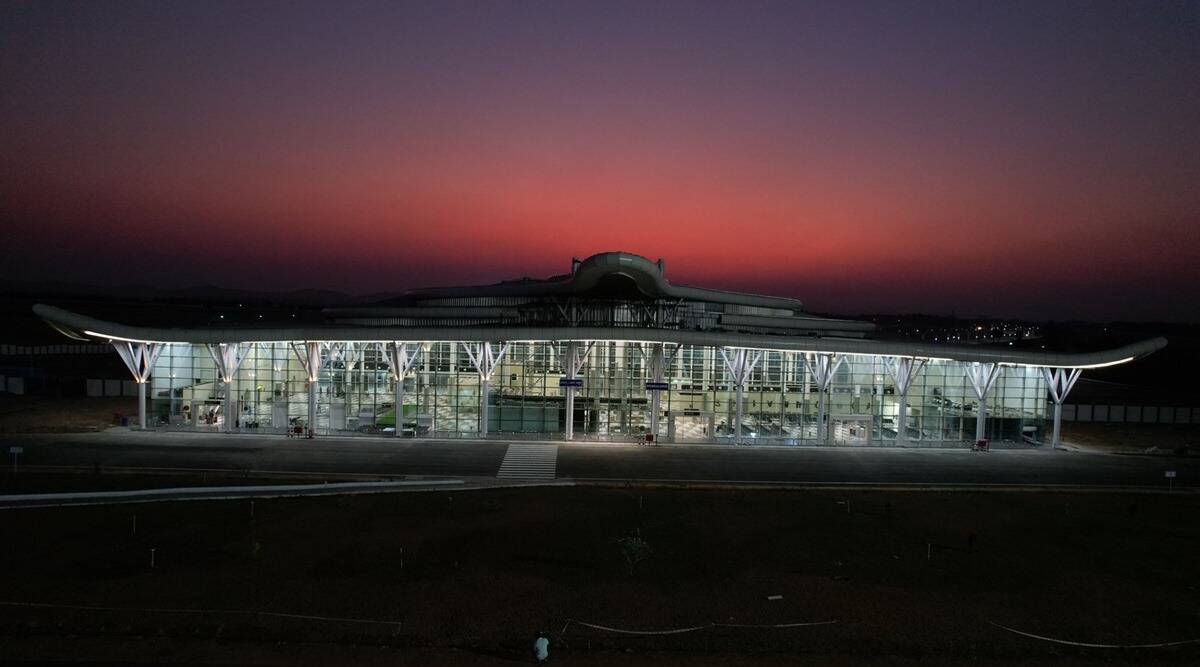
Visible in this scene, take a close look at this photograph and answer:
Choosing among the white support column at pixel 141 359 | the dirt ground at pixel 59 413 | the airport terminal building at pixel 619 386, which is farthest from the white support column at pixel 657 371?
the dirt ground at pixel 59 413

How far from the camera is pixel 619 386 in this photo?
1609 inches

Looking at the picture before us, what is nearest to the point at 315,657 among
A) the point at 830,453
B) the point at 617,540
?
the point at 617,540

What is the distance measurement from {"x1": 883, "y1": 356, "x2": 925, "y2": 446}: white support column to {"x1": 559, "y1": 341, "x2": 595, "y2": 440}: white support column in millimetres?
20299

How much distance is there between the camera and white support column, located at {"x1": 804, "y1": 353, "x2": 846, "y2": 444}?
39312 mm

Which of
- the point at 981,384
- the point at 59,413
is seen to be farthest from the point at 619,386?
the point at 59,413

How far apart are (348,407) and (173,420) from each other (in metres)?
11.6

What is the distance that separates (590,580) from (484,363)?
22711 mm

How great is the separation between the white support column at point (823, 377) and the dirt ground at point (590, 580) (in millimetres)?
13234

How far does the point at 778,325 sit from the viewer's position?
53406mm

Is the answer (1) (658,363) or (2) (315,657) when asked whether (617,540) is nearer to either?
(2) (315,657)

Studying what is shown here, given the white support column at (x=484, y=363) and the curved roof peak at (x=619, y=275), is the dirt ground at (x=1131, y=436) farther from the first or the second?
the white support column at (x=484, y=363)

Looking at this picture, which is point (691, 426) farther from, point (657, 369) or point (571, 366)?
point (571, 366)

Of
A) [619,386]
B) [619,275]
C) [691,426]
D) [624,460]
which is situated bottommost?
[624,460]

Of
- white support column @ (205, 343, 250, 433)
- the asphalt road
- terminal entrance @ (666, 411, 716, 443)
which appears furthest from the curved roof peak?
white support column @ (205, 343, 250, 433)
